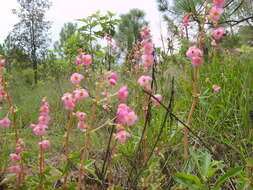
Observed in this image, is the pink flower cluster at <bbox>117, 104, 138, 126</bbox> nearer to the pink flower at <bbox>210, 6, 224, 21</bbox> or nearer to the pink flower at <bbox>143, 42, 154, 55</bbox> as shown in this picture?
the pink flower at <bbox>143, 42, 154, 55</bbox>

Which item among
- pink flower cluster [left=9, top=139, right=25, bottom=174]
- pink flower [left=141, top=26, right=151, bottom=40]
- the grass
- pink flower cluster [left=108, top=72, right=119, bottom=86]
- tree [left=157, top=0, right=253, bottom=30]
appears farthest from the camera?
tree [left=157, top=0, right=253, bottom=30]

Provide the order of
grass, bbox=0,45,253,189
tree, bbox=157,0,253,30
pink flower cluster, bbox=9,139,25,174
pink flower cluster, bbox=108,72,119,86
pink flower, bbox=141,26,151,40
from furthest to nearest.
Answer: tree, bbox=157,0,253,30 → grass, bbox=0,45,253,189 → pink flower cluster, bbox=9,139,25,174 → pink flower, bbox=141,26,151,40 → pink flower cluster, bbox=108,72,119,86

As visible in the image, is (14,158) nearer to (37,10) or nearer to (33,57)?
(33,57)

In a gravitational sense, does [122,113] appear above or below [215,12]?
below

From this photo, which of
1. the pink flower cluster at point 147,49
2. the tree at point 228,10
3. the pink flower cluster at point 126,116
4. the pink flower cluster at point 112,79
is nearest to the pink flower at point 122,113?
the pink flower cluster at point 126,116

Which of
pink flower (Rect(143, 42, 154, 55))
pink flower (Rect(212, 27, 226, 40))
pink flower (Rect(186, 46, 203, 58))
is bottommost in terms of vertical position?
pink flower (Rect(186, 46, 203, 58))

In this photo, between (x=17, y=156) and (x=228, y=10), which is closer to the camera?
(x=17, y=156)

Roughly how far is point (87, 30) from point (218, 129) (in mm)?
2608

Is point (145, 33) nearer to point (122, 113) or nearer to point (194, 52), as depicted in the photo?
point (194, 52)

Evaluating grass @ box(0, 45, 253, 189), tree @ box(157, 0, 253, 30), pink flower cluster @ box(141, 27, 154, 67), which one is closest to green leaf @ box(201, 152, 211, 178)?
grass @ box(0, 45, 253, 189)

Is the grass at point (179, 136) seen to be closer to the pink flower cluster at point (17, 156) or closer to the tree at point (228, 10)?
the pink flower cluster at point (17, 156)

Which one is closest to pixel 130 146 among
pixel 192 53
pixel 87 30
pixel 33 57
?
pixel 192 53

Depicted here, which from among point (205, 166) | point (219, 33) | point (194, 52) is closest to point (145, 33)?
point (194, 52)

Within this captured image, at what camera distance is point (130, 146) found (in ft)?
5.93
